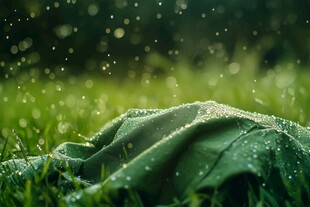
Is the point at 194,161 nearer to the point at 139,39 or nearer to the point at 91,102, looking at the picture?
the point at 91,102

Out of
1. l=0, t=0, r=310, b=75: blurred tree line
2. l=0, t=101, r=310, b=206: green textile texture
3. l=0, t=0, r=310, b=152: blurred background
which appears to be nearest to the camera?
l=0, t=101, r=310, b=206: green textile texture

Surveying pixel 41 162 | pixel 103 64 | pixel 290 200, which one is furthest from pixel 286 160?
pixel 103 64

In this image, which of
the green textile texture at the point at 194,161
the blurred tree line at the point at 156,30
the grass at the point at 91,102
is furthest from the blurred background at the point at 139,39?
the green textile texture at the point at 194,161

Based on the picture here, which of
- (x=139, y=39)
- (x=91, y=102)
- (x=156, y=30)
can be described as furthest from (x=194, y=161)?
(x=139, y=39)

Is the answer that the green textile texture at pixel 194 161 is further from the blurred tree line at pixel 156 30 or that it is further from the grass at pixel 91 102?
the blurred tree line at pixel 156 30

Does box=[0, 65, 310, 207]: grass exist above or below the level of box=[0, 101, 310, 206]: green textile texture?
below

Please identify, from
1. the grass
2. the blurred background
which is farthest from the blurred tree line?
the grass

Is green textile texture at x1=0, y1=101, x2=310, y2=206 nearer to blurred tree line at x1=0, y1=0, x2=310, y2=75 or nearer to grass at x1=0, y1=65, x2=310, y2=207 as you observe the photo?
grass at x1=0, y1=65, x2=310, y2=207
